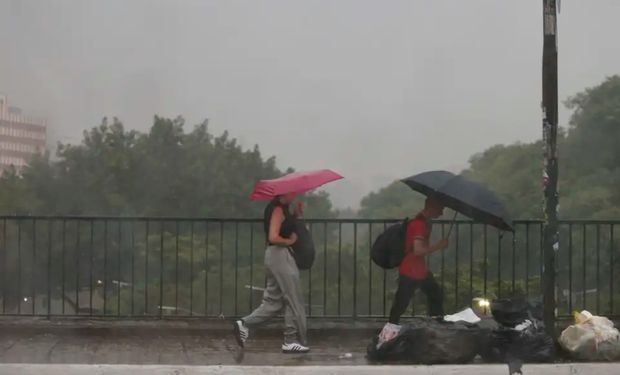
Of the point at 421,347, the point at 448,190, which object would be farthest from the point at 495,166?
the point at 421,347

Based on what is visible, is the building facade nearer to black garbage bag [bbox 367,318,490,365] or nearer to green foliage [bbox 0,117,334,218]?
green foliage [bbox 0,117,334,218]

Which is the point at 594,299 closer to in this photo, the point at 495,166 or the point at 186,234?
the point at 495,166

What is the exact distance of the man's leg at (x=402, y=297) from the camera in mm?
5918

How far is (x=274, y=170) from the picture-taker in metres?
7.78

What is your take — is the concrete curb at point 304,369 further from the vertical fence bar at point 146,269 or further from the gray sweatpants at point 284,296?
the vertical fence bar at point 146,269

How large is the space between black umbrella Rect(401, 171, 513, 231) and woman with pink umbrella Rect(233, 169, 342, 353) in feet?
2.28

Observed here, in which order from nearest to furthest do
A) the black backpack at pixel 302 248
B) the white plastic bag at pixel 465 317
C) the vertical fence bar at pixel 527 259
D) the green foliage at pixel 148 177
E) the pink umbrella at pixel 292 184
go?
the white plastic bag at pixel 465 317, the pink umbrella at pixel 292 184, the black backpack at pixel 302 248, the vertical fence bar at pixel 527 259, the green foliage at pixel 148 177

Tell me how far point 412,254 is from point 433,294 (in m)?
0.40

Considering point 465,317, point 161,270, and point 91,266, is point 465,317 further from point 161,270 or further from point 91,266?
point 91,266

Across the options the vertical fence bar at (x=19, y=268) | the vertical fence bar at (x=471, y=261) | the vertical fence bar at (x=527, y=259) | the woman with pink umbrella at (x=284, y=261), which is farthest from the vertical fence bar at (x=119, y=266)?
the vertical fence bar at (x=527, y=259)

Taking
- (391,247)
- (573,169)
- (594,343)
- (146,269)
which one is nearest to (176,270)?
(146,269)

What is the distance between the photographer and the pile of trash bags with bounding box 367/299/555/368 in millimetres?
5582

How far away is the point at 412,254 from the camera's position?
5.96 meters

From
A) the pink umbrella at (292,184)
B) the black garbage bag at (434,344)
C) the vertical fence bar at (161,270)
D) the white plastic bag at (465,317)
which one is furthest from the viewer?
the vertical fence bar at (161,270)
